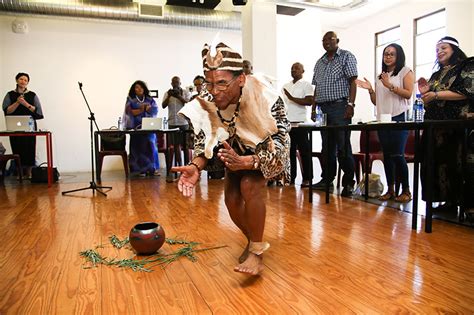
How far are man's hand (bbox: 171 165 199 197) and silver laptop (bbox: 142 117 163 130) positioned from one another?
3.72 meters

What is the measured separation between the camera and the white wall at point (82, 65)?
7007mm

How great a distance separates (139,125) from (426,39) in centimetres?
665

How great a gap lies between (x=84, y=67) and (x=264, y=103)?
21.5 ft

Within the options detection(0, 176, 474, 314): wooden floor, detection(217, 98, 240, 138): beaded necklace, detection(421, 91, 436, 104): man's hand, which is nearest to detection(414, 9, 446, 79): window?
detection(421, 91, 436, 104): man's hand

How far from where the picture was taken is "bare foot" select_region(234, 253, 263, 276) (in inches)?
67.1

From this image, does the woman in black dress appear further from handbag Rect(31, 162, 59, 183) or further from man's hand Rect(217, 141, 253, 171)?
handbag Rect(31, 162, 59, 183)

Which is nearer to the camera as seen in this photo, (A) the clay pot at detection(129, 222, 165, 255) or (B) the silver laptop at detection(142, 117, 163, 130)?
(A) the clay pot at detection(129, 222, 165, 255)

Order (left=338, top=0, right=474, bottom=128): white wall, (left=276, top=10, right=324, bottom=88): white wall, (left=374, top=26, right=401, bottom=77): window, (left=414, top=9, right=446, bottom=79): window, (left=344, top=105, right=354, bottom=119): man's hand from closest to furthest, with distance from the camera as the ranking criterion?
(left=344, top=105, right=354, bottom=119): man's hand
(left=338, top=0, right=474, bottom=128): white wall
(left=276, top=10, right=324, bottom=88): white wall
(left=414, top=9, right=446, bottom=79): window
(left=374, top=26, right=401, bottom=77): window

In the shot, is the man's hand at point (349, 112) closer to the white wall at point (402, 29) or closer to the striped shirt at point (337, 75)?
the striped shirt at point (337, 75)

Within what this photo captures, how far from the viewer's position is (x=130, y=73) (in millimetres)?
7688

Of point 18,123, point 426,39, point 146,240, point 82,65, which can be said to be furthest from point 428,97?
point 426,39

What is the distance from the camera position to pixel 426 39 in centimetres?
853

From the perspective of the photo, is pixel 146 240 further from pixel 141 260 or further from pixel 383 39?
pixel 383 39

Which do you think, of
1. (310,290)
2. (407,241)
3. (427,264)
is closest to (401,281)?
(427,264)
